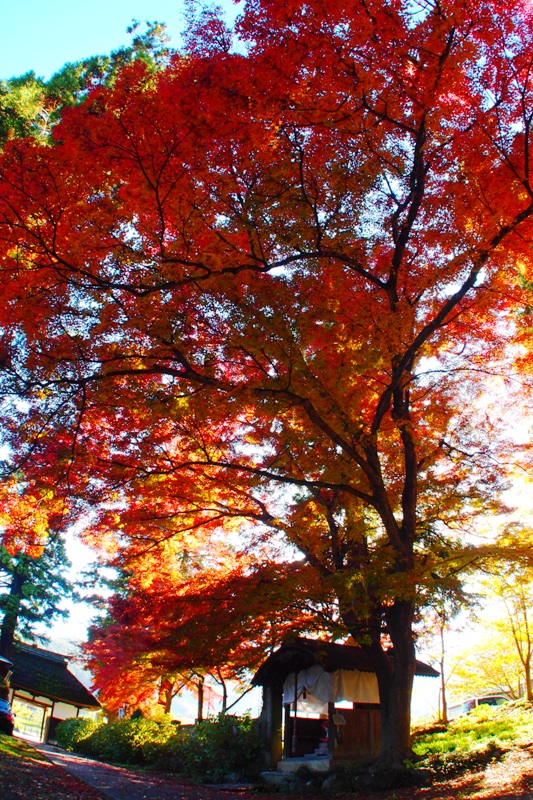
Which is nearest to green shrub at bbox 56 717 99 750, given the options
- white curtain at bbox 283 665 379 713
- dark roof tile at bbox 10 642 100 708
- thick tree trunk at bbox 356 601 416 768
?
dark roof tile at bbox 10 642 100 708

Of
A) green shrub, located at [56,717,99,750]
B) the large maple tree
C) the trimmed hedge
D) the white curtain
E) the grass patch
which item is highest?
the large maple tree

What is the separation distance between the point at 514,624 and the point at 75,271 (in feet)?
68.4

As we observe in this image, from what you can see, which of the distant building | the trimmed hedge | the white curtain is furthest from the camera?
the distant building

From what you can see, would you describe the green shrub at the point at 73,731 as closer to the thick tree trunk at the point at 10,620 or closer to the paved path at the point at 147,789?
the thick tree trunk at the point at 10,620

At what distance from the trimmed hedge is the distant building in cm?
566

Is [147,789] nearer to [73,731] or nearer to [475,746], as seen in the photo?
[475,746]

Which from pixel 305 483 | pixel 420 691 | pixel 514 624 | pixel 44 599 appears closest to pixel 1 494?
pixel 305 483

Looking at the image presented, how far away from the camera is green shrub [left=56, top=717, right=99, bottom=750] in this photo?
21.8m

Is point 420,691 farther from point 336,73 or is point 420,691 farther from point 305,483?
point 336,73

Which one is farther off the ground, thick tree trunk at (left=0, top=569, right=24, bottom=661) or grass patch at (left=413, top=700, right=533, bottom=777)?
thick tree trunk at (left=0, top=569, right=24, bottom=661)

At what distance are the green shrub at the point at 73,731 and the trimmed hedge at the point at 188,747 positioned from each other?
5.82 feet

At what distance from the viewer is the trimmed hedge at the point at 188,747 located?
46.0ft

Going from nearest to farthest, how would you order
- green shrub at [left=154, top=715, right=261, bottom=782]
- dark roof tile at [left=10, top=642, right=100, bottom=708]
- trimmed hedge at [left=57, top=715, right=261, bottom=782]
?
1. green shrub at [left=154, top=715, right=261, bottom=782]
2. trimmed hedge at [left=57, top=715, right=261, bottom=782]
3. dark roof tile at [left=10, top=642, right=100, bottom=708]

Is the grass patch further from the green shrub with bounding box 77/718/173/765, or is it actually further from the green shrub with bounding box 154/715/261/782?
the green shrub with bounding box 77/718/173/765
